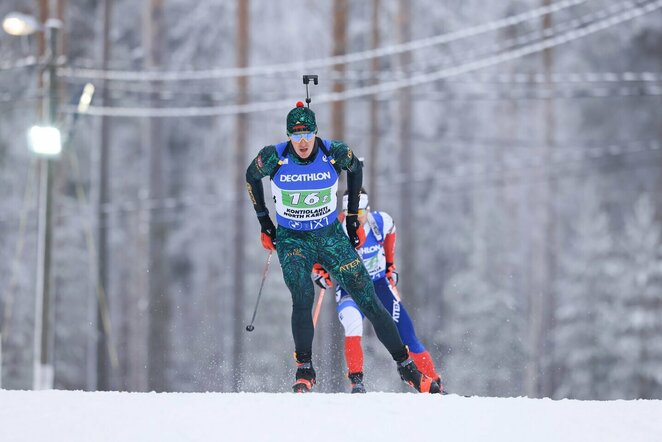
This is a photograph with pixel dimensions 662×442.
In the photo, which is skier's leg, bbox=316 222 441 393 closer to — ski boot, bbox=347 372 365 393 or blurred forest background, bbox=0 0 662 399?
ski boot, bbox=347 372 365 393

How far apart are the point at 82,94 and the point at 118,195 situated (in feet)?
85.2

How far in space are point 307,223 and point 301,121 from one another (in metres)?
0.82

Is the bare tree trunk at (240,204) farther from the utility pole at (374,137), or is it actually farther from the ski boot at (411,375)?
the ski boot at (411,375)

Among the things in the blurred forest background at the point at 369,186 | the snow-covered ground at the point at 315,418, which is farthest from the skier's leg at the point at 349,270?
the blurred forest background at the point at 369,186

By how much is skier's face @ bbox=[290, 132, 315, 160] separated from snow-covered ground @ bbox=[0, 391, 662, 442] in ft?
6.13

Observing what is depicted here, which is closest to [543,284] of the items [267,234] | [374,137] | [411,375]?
[374,137]

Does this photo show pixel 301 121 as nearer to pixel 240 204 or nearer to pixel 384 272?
pixel 384 272

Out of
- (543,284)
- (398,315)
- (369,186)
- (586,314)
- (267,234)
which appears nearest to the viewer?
(267,234)

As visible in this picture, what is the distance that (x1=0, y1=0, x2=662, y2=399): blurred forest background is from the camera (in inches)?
1165

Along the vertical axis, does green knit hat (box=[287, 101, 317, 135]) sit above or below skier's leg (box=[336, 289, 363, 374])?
above

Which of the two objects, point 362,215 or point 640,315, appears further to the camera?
point 640,315

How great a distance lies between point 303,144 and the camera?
7.61 m

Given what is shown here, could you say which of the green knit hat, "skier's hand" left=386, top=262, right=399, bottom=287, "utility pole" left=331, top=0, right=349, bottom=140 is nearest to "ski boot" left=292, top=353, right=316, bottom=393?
"skier's hand" left=386, top=262, right=399, bottom=287

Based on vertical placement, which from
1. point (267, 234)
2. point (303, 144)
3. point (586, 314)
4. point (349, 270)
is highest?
point (303, 144)
